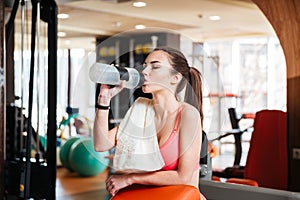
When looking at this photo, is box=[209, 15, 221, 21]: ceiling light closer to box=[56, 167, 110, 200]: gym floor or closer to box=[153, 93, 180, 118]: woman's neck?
box=[56, 167, 110, 200]: gym floor

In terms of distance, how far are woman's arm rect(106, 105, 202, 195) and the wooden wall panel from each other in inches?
102

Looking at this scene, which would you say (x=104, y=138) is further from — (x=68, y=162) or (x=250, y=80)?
(x=250, y=80)

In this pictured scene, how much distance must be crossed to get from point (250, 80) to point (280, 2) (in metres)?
8.08

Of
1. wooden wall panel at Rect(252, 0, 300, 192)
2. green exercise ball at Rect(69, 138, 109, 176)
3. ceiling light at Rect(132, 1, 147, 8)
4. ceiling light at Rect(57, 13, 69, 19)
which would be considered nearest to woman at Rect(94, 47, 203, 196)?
wooden wall panel at Rect(252, 0, 300, 192)

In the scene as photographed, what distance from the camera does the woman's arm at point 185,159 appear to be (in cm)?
166

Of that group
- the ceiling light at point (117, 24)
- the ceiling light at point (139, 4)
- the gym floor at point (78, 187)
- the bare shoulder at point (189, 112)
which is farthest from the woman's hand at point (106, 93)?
the ceiling light at point (117, 24)

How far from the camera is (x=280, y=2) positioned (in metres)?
4.05

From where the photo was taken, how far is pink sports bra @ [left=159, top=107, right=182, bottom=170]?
1646 mm

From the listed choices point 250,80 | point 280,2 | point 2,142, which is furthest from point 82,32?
point 280,2

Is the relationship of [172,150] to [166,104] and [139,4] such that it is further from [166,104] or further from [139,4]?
[139,4]

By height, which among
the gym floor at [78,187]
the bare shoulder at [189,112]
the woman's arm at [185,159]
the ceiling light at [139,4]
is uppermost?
the ceiling light at [139,4]

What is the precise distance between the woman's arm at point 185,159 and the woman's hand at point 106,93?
9.6 inches

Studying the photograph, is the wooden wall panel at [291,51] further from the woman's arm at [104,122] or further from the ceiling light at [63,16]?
the ceiling light at [63,16]

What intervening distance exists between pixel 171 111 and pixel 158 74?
5.4 inches
